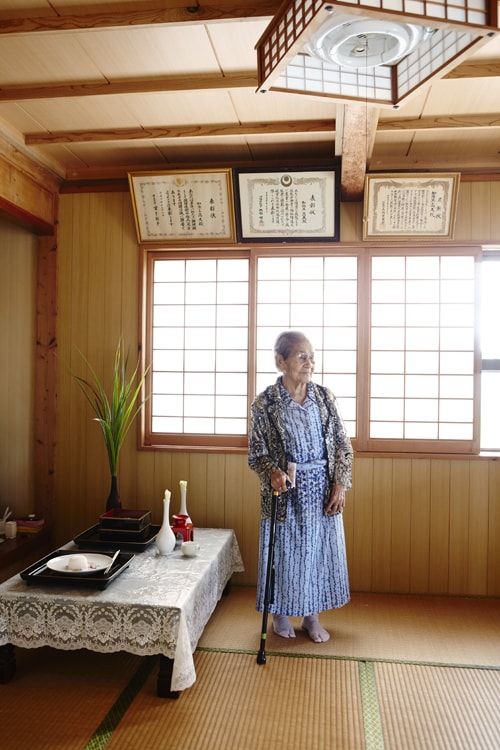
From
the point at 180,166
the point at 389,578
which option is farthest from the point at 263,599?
the point at 180,166

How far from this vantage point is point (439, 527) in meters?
3.78

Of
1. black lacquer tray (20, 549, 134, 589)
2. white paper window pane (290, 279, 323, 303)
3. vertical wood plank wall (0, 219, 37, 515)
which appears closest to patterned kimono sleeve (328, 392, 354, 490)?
white paper window pane (290, 279, 323, 303)

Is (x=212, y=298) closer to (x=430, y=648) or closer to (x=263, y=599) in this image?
(x=263, y=599)

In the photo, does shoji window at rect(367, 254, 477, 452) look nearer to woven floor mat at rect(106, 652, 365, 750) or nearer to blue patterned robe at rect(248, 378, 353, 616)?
blue patterned robe at rect(248, 378, 353, 616)

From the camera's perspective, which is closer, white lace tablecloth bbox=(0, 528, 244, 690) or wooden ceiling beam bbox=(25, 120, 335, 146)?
white lace tablecloth bbox=(0, 528, 244, 690)

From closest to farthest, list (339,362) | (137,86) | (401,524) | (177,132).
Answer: (137,86)
(177,132)
(401,524)
(339,362)

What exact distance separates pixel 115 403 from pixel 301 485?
1414 millimetres

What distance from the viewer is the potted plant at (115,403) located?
3.74 m

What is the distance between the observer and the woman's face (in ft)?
10.2

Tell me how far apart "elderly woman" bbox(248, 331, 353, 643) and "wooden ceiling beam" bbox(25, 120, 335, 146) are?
120 centimetres

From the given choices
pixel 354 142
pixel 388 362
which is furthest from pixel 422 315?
pixel 354 142

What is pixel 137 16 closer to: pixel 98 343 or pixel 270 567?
pixel 98 343

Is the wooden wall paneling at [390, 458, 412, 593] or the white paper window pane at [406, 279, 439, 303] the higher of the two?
the white paper window pane at [406, 279, 439, 303]

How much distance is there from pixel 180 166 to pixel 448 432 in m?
2.53
